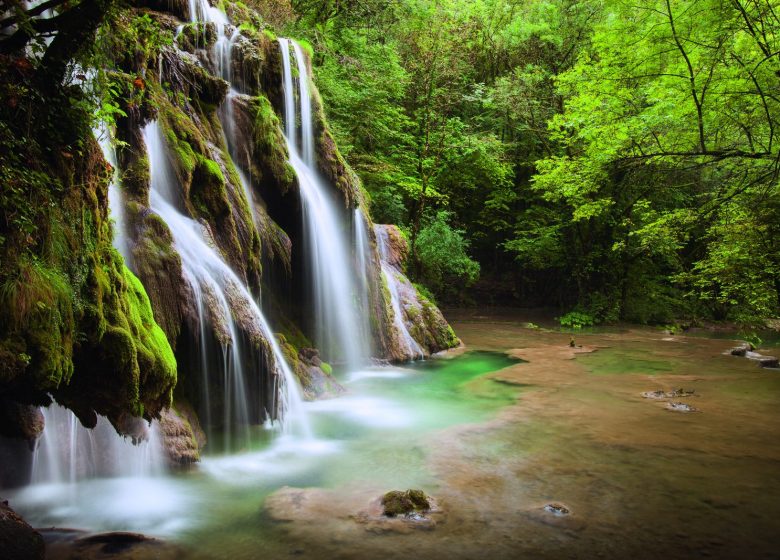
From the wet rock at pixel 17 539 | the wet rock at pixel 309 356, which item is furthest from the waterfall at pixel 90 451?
the wet rock at pixel 309 356

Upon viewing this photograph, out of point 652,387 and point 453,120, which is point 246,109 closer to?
point 652,387

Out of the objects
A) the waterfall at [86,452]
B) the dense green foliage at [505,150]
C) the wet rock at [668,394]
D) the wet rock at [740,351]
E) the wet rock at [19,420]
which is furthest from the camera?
the dense green foliage at [505,150]

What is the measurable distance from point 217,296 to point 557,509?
4.56m

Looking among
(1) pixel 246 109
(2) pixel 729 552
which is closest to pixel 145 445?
(2) pixel 729 552

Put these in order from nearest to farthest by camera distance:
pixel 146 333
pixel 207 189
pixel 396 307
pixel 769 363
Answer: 1. pixel 146 333
2. pixel 207 189
3. pixel 769 363
4. pixel 396 307

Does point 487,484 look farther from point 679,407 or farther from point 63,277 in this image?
point 679,407

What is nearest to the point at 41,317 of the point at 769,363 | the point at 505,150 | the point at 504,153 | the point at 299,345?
the point at 299,345

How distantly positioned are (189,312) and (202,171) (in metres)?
2.55

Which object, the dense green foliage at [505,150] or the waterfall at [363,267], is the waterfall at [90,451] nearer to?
the waterfall at [363,267]

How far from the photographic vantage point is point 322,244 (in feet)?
38.1

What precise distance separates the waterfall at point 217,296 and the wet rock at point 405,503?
8.86ft

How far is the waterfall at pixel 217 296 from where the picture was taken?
6.50m

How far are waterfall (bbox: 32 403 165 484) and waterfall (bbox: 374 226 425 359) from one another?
873 cm

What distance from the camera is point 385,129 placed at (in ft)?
62.1
